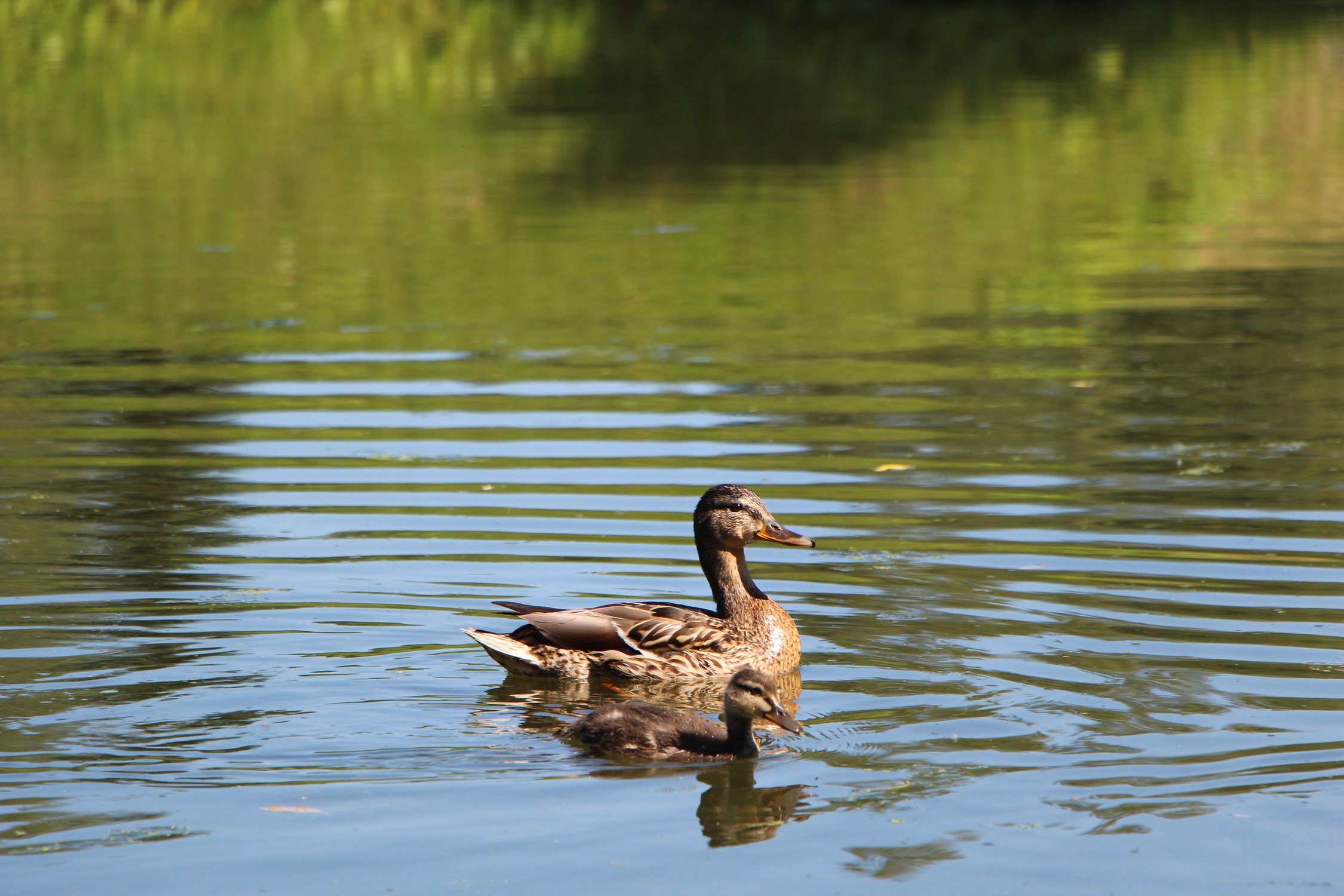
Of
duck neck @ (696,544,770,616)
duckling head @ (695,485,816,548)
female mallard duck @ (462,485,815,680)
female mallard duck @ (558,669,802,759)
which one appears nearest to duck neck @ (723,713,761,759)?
female mallard duck @ (558,669,802,759)

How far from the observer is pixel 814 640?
7.72m

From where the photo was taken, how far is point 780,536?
7984 millimetres

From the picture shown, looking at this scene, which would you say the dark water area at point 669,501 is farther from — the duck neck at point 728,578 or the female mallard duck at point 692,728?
the duck neck at point 728,578

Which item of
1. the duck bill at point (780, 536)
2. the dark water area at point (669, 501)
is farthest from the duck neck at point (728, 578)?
the dark water area at point (669, 501)

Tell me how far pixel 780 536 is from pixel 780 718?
172 centimetres

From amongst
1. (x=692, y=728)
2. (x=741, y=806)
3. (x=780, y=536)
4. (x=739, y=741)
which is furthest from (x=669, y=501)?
(x=741, y=806)

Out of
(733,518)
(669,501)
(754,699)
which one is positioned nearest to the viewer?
(754,699)

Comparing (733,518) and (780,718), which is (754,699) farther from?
(733,518)

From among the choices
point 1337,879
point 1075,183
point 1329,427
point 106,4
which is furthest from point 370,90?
point 1337,879

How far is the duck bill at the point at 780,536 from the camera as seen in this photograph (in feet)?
26.0

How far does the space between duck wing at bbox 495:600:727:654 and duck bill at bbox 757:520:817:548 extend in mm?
509

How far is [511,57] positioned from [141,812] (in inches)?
1179

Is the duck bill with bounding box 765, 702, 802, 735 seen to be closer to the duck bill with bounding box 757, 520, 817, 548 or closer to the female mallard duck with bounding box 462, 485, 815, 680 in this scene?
the female mallard duck with bounding box 462, 485, 815, 680

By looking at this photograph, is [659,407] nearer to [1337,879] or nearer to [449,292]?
[449,292]
